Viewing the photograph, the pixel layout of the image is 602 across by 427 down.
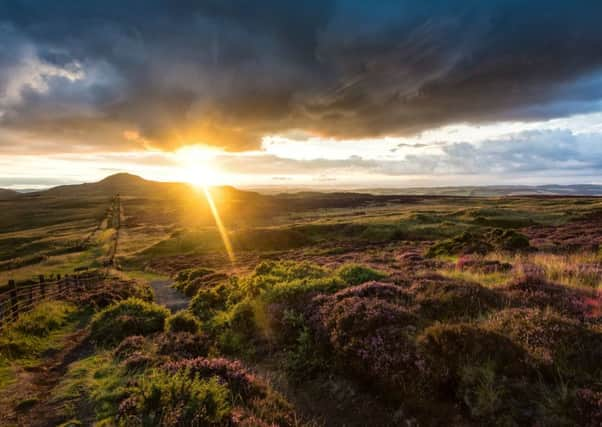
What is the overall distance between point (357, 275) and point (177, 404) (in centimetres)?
815

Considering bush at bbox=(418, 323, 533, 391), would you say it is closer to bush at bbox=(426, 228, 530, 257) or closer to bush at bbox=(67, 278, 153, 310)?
bush at bbox=(67, 278, 153, 310)

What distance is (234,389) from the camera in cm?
657

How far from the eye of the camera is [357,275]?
12.3m

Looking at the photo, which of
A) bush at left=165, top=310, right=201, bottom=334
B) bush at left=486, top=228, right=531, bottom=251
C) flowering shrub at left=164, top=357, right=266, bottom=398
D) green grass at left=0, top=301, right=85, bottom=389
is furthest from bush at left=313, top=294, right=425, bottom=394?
bush at left=486, top=228, right=531, bottom=251

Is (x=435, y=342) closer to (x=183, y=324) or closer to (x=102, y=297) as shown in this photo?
(x=183, y=324)

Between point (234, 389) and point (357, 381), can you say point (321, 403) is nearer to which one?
point (357, 381)

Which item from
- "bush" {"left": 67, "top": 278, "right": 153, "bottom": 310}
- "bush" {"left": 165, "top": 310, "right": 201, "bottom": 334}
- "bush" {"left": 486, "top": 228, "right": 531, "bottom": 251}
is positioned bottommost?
"bush" {"left": 67, "top": 278, "right": 153, "bottom": 310}

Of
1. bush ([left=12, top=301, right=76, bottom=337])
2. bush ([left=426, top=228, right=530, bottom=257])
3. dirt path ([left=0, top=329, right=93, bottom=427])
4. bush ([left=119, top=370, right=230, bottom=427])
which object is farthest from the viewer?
bush ([left=426, top=228, right=530, bottom=257])

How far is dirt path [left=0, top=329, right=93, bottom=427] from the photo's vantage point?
6.78 meters

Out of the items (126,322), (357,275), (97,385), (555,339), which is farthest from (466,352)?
(126,322)

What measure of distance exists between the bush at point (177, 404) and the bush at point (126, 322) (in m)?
6.70

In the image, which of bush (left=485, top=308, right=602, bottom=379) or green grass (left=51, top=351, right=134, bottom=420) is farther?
green grass (left=51, top=351, right=134, bottom=420)

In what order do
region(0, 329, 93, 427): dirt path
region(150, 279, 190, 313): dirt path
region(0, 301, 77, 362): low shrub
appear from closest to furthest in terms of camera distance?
region(0, 329, 93, 427): dirt path → region(0, 301, 77, 362): low shrub → region(150, 279, 190, 313): dirt path

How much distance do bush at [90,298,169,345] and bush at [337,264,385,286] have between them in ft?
25.4
